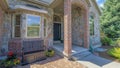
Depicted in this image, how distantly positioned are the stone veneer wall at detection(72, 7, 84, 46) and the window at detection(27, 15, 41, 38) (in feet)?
16.8

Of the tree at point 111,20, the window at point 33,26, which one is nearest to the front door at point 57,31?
the window at point 33,26

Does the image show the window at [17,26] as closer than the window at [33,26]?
Yes

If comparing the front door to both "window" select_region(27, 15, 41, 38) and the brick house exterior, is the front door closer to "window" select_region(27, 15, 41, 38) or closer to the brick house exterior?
the brick house exterior

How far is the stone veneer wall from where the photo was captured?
Result: 13086 millimetres

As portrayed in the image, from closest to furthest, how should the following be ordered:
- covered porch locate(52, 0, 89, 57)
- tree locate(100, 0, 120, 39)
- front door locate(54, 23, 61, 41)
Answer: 1. covered porch locate(52, 0, 89, 57)
2. front door locate(54, 23, 61, 41)
3. tree locate(100, 0, 120, 39)

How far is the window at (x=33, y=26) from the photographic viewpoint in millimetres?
9188

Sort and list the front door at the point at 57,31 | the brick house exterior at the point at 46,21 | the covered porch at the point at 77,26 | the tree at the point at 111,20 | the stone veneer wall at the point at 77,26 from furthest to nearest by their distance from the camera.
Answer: the tree at the point at 111,20
the front door at the point at 57,31
the stone veneer wall at the point at 77,26
the covered porch at the point at 77,26
the brick house exterior at the point at 46,21

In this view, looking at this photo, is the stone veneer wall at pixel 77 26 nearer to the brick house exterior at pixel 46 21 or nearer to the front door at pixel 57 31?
the brick house exterior at pixel 46 21

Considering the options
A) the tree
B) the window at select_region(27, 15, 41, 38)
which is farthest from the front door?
the tree

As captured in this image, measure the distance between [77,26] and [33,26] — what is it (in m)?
5.70

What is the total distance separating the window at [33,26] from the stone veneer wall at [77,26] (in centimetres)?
511

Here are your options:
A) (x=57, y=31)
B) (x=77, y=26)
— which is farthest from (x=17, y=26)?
(x=77, y=26)

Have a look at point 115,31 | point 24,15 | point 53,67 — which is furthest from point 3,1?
point 115,31

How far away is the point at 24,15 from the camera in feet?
29.1
